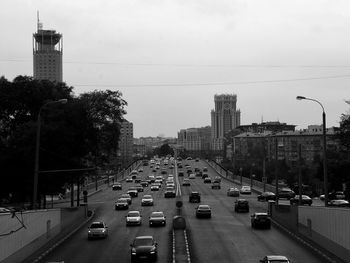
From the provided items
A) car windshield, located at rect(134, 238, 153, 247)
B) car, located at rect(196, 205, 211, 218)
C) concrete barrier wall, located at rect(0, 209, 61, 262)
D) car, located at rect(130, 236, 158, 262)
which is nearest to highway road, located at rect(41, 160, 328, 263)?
car, located at rect(196, 205, 211, 218)

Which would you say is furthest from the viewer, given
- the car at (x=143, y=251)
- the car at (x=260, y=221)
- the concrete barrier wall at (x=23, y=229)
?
the car at (x=260, y=221)

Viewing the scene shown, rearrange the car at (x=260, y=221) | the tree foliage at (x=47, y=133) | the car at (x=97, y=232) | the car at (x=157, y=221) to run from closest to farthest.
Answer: the car at (x=97, y=232)
the car at (x=260, y=221)
the car at (x=157, y=221)
the tree foliage at (x=47, y=133)

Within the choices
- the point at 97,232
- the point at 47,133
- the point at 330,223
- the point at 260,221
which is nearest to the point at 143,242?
the point at 330,223

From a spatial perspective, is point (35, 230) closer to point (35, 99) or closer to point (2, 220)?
point (2, 220)

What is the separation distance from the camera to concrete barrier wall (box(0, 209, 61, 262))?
28.1 metres

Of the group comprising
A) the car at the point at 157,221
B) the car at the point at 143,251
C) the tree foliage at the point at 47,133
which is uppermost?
the tree foliage at the point at 47,133

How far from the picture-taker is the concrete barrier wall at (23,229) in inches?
1106

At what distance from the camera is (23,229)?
106 ft

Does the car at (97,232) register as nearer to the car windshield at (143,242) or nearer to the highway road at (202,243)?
the highway road at (202,243)

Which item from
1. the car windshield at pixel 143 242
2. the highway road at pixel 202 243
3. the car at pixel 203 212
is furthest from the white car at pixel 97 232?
the car at pixel 203 212

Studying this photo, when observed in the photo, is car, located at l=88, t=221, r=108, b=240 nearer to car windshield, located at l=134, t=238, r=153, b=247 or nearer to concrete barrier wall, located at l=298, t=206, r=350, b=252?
car windshield, located at l=134, t=238, r=153, b=247

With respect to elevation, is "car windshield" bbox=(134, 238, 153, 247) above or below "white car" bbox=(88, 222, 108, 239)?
above

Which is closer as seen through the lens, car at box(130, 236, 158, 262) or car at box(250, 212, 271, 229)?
car at box(130, 236, 158, 262)

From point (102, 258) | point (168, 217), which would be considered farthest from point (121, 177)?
point (102, 258)
